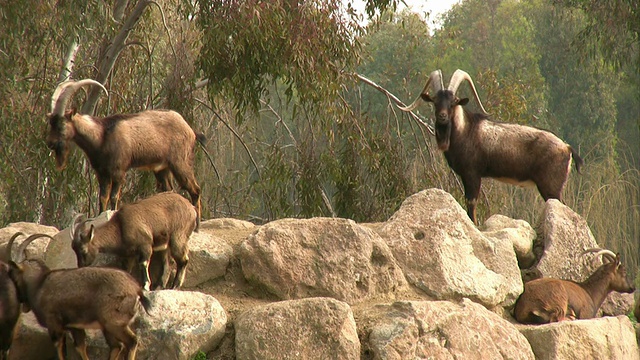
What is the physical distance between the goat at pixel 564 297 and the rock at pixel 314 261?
1545 mm

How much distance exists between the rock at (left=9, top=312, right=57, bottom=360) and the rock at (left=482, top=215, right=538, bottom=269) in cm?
472

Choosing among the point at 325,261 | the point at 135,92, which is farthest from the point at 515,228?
the point at 135,92

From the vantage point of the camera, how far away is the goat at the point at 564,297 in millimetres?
8992

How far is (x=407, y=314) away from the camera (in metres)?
7.54

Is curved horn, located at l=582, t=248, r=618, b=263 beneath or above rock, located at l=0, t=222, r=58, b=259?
above

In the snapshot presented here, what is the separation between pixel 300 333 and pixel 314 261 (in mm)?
1076

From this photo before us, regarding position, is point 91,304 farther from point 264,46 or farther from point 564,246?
point 264,46

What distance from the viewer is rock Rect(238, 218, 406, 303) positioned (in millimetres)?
8102

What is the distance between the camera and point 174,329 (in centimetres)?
709

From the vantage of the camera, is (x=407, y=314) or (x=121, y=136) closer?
(x=407, y=314)

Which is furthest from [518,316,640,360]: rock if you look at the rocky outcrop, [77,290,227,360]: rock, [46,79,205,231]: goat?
[46,79,205,231]: goat

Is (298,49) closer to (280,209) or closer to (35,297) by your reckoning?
(280,209)

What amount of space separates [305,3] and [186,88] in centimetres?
242

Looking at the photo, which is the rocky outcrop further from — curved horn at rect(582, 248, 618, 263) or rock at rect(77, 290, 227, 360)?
curved horn at rect(582, 248, 618, 263)
